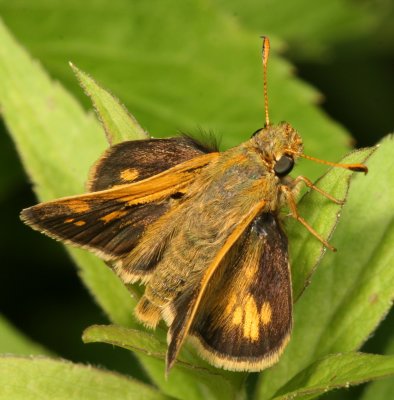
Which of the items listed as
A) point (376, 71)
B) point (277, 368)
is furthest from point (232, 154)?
point (376, 71)

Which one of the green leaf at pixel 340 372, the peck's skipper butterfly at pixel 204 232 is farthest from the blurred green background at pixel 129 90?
the green leaf at pixel 340 372

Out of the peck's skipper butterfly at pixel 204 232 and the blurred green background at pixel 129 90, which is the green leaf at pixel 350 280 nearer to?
the peck's skipper butterfly at pixel 204 232

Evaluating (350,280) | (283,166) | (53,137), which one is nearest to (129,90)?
(53,137)

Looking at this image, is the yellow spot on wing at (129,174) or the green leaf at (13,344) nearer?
the yellow spot on wing at (129,174)

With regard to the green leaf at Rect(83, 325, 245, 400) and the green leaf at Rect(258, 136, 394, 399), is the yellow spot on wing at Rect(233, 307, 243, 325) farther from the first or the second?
the green leaf at Rect(258, 136, 394, 399)

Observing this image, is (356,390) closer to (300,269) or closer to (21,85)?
(300,269)

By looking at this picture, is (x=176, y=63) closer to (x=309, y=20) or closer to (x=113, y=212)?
(x=309, y=20)

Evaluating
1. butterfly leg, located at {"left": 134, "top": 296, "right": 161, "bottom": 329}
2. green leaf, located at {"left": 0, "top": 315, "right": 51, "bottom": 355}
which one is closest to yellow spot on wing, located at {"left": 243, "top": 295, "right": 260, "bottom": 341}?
butterfly leg, located at {"left": 134, "top": 296, "right": 161, "bottom": 329}
